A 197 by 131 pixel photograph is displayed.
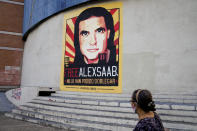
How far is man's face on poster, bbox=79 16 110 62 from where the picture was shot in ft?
35.4

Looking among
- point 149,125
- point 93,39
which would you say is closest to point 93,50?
point 93,39

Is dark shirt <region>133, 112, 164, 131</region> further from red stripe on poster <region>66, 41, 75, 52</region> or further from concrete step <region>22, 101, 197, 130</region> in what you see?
red stripe on poster <region>66, 41, 75, 52</region>

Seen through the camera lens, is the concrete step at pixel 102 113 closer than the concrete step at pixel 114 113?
No

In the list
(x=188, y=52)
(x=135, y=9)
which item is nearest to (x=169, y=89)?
(x=188, y=52)

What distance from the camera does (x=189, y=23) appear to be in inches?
337

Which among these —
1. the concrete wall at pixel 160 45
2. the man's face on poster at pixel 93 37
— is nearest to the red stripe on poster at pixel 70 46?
the man's face on poster at pixel 93 37

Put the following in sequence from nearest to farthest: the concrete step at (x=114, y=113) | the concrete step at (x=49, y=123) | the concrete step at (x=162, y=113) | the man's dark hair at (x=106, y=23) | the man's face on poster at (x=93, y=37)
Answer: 1. the concrete step at (x=114, y=113)
2. the concrete step at (x=162, y=113)
3. the concrete step at (x=49, y=123)
4. the man's dark hair at (x=106, y=23)
5. the man's face on poster at (x=93, y=37)

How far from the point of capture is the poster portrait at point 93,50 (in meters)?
10.2

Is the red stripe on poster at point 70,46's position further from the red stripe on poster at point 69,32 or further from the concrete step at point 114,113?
the concrete step at point 114,113

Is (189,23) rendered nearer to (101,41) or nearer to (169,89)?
(169,89)

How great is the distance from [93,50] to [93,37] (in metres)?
0.78

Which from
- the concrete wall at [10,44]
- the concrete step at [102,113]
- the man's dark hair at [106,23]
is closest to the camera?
the concrete step at [102,113]

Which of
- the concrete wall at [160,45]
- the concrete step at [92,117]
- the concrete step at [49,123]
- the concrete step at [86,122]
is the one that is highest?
the concrete wall at [160,45]

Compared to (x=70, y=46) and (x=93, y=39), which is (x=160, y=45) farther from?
(x=70, y=46)
